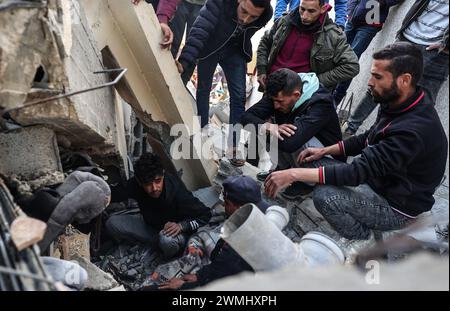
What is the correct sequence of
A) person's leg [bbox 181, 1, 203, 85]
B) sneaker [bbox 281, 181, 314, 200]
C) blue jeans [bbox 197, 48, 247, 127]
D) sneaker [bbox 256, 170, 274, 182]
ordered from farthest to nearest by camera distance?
person's leg [bbox 181, 1, 203, 85] → blue jeans [bbox 197, 48, 247, 127] → sneaker [bbox 256, 170, 274, 182] → sneaker [bbox 281, 181, 314, 200]

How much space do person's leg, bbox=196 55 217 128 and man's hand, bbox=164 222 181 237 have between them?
61.7 inches

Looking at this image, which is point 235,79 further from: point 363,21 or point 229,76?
point 363,21

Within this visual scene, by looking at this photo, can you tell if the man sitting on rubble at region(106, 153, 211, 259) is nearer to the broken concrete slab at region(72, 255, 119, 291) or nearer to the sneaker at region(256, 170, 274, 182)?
the sneaker at region(256, 170, 274, 182)

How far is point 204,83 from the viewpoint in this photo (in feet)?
16.4

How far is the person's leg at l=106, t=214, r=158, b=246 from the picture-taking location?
174 inches

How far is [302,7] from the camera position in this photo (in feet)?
13.2

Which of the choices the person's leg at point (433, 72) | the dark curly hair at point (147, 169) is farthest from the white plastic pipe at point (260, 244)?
the person's leg at point (433, 72)

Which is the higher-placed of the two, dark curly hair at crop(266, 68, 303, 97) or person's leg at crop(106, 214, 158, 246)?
dark curly hair at crop(266, 68, 303, 97)

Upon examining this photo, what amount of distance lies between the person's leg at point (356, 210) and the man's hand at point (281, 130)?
Result: 64cm

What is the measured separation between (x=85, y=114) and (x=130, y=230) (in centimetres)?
206

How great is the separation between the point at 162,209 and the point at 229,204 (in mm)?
1311

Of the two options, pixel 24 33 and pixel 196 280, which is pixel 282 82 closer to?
pixel 196 280

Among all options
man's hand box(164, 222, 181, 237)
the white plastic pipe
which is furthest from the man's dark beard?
man's hand box(164, 222, 181, 237)
